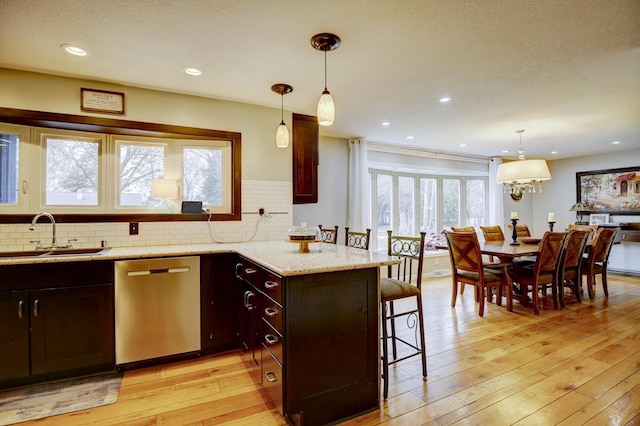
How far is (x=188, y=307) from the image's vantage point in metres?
2.52

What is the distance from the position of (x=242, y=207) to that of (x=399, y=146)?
10.9 ft

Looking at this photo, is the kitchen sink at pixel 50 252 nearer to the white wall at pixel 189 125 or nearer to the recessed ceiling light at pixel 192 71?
the white wall at pixel 189 125

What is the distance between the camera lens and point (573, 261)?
13.2ft

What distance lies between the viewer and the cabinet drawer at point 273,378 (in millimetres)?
1704

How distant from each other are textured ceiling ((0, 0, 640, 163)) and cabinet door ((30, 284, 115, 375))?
175cm

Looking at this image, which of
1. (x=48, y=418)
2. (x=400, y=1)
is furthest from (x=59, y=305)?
(x=400, y=1)

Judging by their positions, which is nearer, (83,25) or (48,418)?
(48,418)

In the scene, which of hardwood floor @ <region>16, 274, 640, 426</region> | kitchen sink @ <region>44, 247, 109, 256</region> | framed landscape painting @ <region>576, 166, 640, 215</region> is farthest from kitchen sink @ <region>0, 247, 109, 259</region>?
framed landscape painting @ <region>576, 166, 640, 215</region>

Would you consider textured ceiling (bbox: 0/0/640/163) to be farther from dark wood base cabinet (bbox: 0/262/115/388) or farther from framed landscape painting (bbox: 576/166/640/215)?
framed landscape painting (bbox: 576/166/640/215)

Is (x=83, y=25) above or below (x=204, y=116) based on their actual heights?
above

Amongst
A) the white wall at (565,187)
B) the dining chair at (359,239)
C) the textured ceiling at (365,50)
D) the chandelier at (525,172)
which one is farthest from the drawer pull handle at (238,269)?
the white wall at (565,187)

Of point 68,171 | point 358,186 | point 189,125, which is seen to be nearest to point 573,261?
point 358,186

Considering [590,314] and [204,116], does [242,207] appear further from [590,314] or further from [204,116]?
[590,314]

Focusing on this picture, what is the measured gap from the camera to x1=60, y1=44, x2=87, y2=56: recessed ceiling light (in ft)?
7.16
